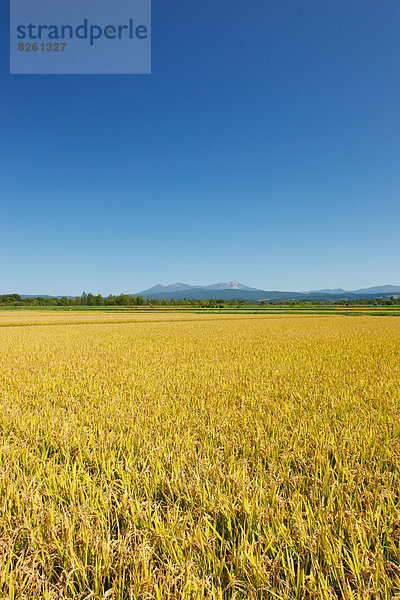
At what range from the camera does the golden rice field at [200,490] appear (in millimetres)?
1560

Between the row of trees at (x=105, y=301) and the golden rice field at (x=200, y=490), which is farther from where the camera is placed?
the row of trees at (x=105, y=301)

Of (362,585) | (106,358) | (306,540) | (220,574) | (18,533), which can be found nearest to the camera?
(362,585)

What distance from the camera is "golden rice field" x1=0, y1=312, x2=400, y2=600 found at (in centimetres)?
156

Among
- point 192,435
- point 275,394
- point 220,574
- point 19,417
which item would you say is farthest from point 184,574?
point 275,394

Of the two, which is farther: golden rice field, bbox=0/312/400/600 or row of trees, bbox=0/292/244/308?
row of trees, bbox=0/292/244/308

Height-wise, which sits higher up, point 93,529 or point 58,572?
point 93,529

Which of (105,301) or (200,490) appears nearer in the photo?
(200,490)

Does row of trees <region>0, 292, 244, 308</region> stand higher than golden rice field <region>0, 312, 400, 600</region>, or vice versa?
row of trees <region>0, 292, 244, 308</region>

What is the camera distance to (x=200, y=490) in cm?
220

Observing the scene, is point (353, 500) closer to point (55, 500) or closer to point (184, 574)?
point (184, 574)

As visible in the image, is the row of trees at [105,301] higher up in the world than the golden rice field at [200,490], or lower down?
higher up

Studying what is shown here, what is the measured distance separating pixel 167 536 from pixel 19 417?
10.4 ft

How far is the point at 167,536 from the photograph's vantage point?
5.73 feet

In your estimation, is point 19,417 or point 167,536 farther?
point 19,417
